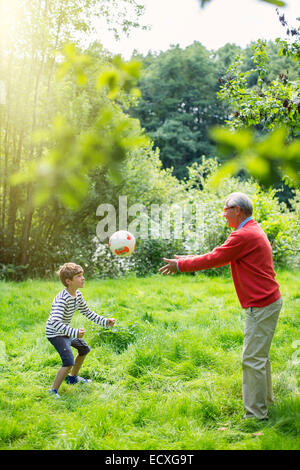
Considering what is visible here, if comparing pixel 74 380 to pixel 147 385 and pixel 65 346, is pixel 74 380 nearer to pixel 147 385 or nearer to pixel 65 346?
pixel 65 346

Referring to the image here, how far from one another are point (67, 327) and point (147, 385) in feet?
2.83

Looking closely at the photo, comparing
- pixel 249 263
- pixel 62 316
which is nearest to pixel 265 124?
pixel 249 263

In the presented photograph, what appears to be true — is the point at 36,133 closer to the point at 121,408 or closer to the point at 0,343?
the point at 121,408

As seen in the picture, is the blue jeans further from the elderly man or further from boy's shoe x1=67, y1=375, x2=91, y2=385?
the elderly man

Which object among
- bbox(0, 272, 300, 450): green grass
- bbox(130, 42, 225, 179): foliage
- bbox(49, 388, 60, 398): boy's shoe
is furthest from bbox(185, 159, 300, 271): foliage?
bbox(130, 42, 225, 179): foliage

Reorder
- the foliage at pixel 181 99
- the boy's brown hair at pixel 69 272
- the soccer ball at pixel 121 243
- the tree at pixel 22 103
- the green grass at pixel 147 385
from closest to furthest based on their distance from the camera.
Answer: the green grass at pixel 147 385 → the boy's brown hair at pixel 69 272 → the soccer ball at pixel 121 243 → the tree at pixel 22 103 → the foliage at pixel 181 99

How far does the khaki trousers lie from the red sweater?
7 cm

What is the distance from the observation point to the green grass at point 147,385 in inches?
113

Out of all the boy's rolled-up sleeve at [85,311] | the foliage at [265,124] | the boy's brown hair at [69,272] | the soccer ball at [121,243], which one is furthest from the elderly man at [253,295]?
the soccer ball at [121,243]

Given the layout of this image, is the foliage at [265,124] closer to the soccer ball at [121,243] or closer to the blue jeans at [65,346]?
the soccer ball at [121,243]

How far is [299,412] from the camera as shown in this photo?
3068 mm

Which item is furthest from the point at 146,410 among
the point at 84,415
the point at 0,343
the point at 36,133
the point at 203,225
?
the point at 203,225

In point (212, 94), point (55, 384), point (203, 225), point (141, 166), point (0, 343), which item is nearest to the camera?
point (55, 384)
